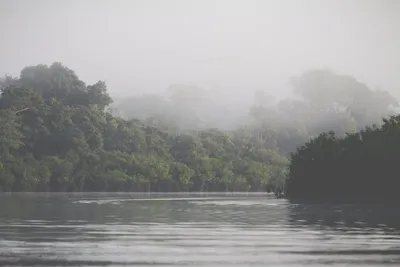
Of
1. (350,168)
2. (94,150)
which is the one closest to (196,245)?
(350,168)

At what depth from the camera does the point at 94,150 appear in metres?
110

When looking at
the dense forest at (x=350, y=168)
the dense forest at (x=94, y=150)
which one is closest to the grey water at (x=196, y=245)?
the dense forest at (x=350, y=168)

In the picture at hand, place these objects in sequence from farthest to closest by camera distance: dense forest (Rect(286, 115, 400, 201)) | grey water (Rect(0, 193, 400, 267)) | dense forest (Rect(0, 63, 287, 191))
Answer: dense forest (Rect(0, 63, 287, 191))
dense forest (Rect(286, 115, 400, 201))
grey water (Rect(0, 193, 400, 267))

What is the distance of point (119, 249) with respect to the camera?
1476 centimetres

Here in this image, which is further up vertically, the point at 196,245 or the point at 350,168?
the point at 350,168

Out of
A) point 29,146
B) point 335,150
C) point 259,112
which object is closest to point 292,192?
point 335,150

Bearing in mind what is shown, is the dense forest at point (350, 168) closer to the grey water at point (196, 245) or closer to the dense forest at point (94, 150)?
the grey water at point (196, 245)

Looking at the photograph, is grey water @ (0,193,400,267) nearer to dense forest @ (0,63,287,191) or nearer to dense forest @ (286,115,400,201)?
dense forest @ (286,115,400,201)

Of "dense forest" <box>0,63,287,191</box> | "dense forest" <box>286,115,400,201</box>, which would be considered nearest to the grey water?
"dense forest" <box>286,115,400,201</box>

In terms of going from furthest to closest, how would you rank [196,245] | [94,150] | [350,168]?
[94,150], [350,168], [196,245]

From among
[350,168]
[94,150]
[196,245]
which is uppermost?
[94,150]

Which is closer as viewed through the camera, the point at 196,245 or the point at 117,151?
the point at 196,245

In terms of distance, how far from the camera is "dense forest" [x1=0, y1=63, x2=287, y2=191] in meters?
99.8

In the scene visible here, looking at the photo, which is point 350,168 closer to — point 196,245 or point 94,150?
point 196,245
